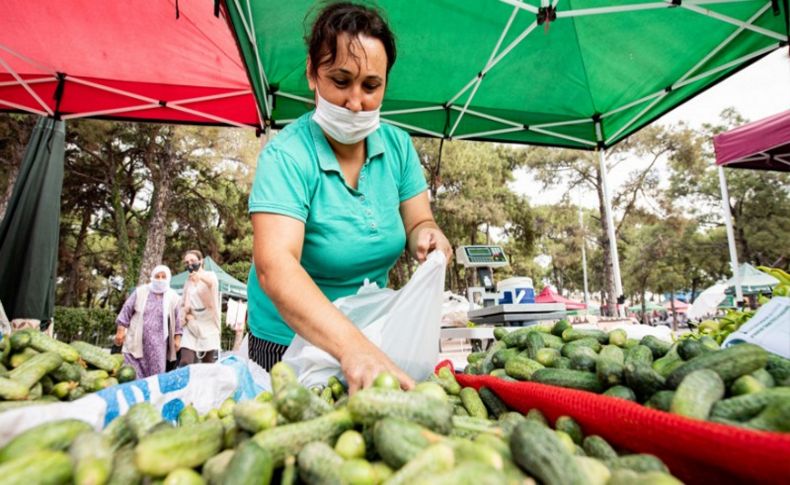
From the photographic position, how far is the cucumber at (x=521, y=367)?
2000mm

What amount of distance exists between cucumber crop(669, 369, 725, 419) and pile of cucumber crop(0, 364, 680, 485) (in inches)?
9.1

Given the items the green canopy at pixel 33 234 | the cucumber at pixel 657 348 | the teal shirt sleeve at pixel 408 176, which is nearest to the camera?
the cucumber at pixel 657 348

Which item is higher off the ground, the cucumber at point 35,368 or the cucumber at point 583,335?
the cucumber at point 583,335

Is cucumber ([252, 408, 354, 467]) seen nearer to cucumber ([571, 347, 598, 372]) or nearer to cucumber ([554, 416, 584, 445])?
cucumber ([554, 416, 584, 445])

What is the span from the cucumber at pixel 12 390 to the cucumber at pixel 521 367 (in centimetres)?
207

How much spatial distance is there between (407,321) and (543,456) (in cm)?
125

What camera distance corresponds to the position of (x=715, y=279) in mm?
43500

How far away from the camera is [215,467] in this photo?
115 centimetres

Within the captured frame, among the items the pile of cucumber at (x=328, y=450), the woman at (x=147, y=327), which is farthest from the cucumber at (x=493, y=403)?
the woman at (x=147, y=327)

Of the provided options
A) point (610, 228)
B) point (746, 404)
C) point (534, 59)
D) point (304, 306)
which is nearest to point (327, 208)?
point (304, 306)

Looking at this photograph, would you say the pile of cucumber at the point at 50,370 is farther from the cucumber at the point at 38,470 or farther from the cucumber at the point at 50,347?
the cucumber at the point at 38,470

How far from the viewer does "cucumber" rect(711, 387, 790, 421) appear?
1.25 metres

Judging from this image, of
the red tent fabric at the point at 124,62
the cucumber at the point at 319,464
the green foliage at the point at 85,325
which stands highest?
the red tent fabric at the point at 124,62

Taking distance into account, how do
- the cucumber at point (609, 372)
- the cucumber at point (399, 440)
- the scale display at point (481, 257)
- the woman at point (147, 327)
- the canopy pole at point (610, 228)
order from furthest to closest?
the canopy pole at point (610, 228)
the woman at point (147, 327)
the scale display at point (481, 257)
the cucumber at point (609, 372)
the cucumber at point (399, 440)
